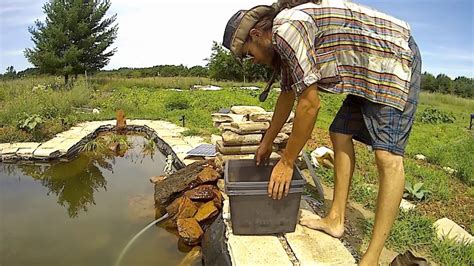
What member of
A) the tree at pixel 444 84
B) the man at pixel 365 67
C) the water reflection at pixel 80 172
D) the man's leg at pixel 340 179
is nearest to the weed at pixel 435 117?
the water reflection at pixel 80 172

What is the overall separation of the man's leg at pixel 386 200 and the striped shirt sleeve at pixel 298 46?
474mm

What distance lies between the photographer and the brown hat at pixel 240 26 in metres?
1.62

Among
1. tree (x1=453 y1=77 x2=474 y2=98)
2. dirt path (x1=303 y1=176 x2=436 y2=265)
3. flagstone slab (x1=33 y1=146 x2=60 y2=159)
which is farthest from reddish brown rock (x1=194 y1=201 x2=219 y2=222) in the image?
tree (x1=453 y1=77 x2=474 y2=98)

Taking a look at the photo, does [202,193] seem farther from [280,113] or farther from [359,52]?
[359,52]

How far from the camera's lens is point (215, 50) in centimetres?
2533

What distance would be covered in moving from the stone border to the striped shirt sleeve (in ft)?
9.32

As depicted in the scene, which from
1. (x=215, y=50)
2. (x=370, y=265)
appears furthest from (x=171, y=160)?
(x=215, y=50)

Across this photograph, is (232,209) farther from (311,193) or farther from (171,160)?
(171,160)

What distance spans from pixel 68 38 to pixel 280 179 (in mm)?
17932

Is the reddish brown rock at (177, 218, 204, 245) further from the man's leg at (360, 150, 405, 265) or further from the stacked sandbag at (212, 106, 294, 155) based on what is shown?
the man's leg at (360, 150, 405, 265)

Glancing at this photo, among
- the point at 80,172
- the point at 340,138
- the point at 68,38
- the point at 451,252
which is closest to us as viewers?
the point at 340,138

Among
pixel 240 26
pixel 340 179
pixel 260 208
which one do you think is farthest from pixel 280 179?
pixel 240 26

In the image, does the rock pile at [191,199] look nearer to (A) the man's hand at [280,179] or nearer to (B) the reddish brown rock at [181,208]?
(B) the reddish brown rock at [181,208]

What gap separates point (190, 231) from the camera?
2822 millimetres
